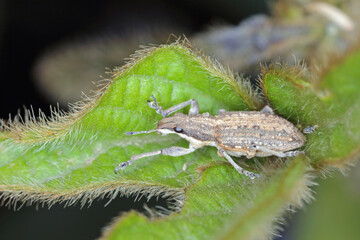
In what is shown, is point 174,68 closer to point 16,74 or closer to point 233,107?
point 233,107

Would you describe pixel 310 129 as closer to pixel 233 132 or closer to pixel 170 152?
pixel 233 132

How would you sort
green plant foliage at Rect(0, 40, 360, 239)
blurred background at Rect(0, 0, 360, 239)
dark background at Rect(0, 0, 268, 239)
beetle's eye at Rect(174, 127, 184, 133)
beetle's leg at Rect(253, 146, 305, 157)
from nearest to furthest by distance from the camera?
green plant foliage at Rect(0, 40, 360, 239)
beetle's leg at Rect(253, 146, 305, 157)
beetle's eye at Rect(174, 127, 184, 133)
blurred background at Rect(0, 0, 360, 239)
dark background at Rect(0, 0, 268, 239)

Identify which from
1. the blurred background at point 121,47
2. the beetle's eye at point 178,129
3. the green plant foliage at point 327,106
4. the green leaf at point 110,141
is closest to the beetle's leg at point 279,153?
the green plant foliage at point 327,106

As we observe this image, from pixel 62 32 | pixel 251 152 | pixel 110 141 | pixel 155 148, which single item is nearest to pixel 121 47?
pixel 62 32

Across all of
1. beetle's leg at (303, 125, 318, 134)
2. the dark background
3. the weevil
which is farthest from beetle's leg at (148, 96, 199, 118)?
the dark background

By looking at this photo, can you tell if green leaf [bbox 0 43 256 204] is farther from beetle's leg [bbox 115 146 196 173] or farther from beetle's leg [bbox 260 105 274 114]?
beetle's leg [bbox 260 105 274 114]

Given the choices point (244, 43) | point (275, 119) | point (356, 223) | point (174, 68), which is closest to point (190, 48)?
point (174, 68)
